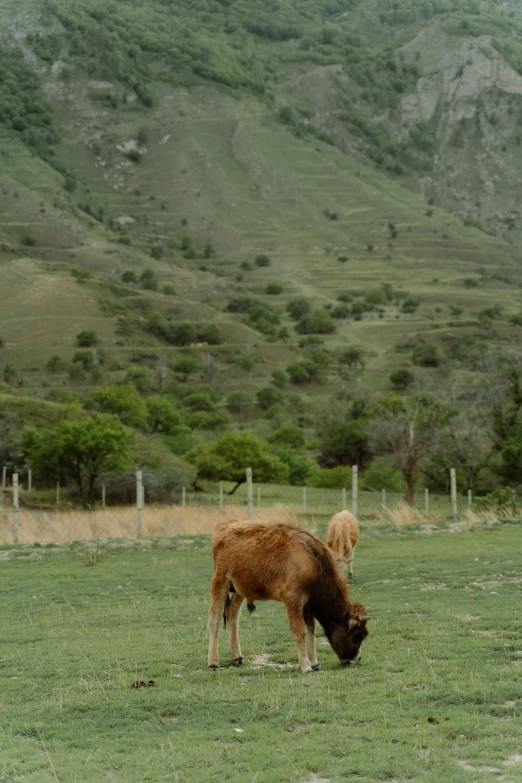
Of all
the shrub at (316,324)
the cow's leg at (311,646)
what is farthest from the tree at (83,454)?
the shrub at (316,324)

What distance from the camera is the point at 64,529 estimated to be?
1041 inches

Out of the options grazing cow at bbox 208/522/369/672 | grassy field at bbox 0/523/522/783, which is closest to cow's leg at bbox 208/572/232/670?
grazing cow at bbox 208/522/369/672

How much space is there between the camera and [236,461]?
187ft

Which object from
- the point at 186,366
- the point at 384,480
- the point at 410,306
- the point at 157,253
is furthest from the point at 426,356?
the point at 157,253

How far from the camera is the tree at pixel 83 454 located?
42250 millimetres

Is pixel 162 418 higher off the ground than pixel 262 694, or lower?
higher

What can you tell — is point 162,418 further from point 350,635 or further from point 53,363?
point 350,635

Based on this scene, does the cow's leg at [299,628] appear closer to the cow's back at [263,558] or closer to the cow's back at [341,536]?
the cow's back at [263,558]

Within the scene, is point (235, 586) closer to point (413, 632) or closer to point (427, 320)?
point (413, 632)

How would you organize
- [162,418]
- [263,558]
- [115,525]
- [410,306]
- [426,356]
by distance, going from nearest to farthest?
1. [263,558]
2. [115,525]
3. [162,418]
4. [426,356]
5. [410,306]

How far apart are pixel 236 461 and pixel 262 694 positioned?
4863 cm

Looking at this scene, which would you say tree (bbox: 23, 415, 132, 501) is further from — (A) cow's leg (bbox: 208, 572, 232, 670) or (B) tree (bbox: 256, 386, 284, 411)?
(B) tree (bbox: 256, 386, 284, 411)

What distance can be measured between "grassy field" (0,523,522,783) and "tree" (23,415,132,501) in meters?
26.8

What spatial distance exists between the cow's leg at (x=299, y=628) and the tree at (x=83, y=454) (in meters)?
33.3
